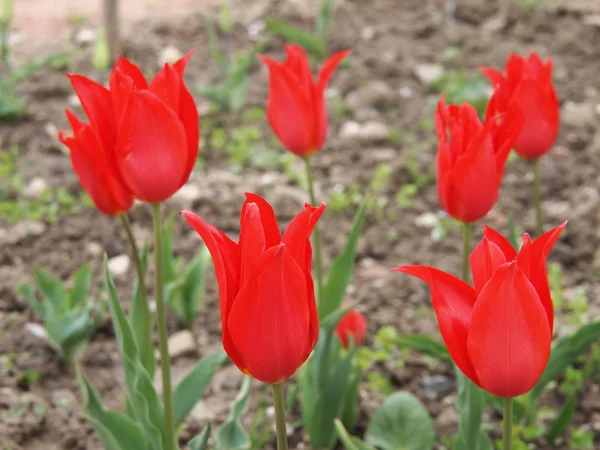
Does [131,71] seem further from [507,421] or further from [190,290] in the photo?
[190,290]

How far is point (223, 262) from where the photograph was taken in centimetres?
120

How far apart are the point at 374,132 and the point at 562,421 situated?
1.82m

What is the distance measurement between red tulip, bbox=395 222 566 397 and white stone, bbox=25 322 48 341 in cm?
164

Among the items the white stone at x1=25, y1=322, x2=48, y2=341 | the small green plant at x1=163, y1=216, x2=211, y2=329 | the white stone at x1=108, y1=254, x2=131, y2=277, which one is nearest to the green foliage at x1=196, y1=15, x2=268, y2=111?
the white stone at x1=108, y1=254, x2=131, y2=277

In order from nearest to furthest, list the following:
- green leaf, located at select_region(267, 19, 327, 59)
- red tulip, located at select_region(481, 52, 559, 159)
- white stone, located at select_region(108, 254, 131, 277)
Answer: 1. red tulip, located at select_region(481, 52, 559, 159)
2. white stone, located at select_region(108, 254, 131, 277)
3. green leaf, located at select_region(267, 19, 327, 59)

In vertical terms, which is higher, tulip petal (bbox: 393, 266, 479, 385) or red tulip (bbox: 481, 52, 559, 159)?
red tulip (bbox: 481, 52, 559, 159)

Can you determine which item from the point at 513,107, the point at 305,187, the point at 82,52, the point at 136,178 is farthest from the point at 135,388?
the point at 82,52

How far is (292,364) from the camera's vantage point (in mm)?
1227

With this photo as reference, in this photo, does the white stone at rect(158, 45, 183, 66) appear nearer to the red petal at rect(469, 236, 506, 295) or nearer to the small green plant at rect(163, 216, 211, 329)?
the small green plant at rect(163, 216, 211, 329)

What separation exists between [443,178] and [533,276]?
0.49m

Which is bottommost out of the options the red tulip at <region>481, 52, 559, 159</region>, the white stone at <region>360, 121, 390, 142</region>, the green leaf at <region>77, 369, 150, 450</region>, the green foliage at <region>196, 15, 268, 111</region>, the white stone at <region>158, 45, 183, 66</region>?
the green leaf at <region>77, 369, 150, 450</region>

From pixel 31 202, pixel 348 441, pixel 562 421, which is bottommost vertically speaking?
pixel 562 421

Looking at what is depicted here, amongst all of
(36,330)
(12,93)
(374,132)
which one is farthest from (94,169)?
(12,93)

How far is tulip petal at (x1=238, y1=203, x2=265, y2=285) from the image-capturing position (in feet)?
3.81
